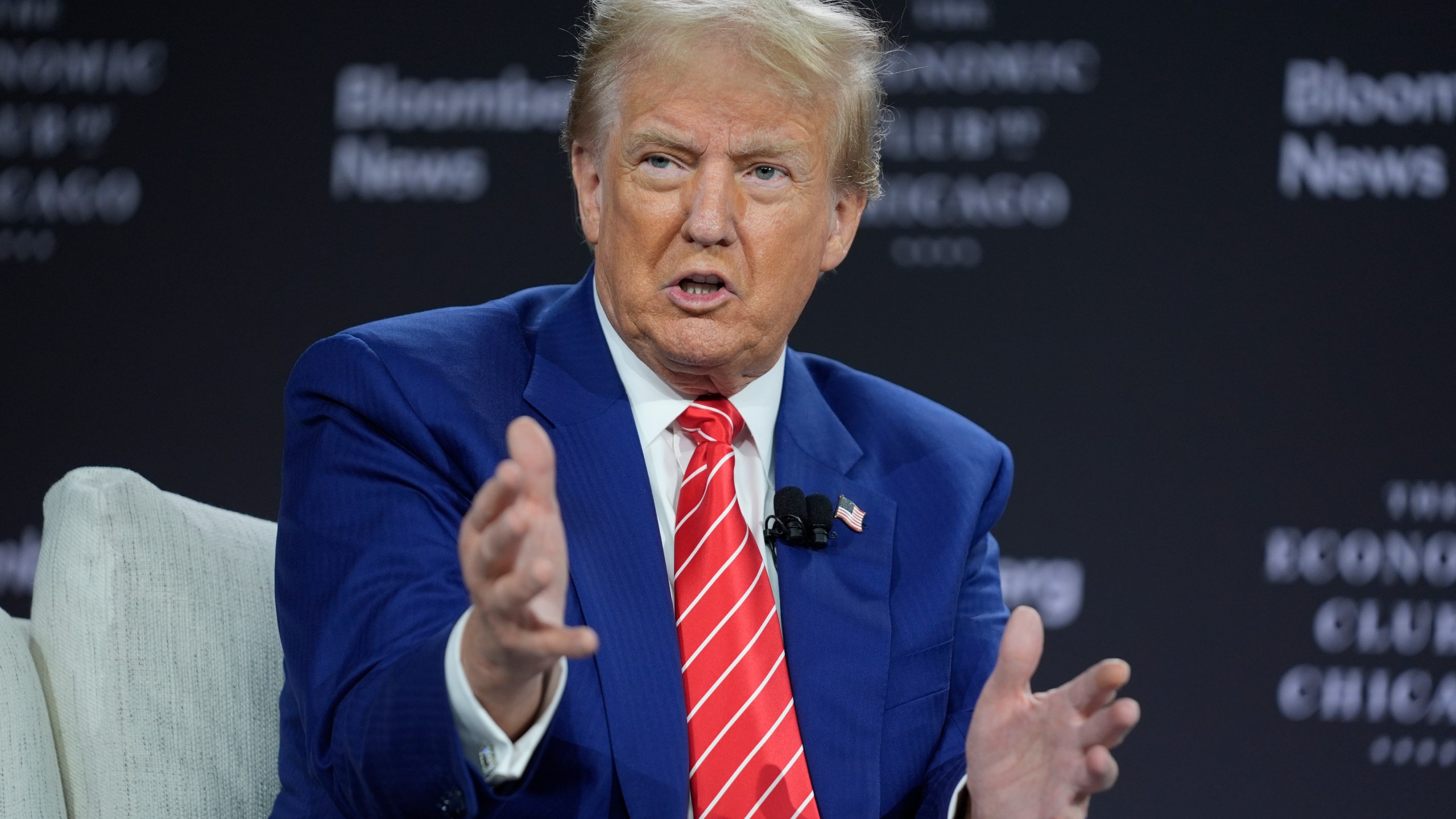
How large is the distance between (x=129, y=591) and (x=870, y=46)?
1.34m

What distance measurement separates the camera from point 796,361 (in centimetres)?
227

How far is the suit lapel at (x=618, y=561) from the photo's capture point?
1.67m

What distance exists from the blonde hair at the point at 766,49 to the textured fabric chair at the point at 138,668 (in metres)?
0.85

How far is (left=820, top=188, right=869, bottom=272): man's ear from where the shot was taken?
2.19 meters

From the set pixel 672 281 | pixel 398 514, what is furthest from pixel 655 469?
pixel 398 514

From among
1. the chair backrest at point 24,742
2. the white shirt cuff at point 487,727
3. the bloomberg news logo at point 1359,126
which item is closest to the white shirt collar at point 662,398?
the white shirt cuff at point 487,727

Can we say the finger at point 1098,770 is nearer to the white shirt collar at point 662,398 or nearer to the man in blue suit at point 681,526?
the man in blue suit at point 681,526

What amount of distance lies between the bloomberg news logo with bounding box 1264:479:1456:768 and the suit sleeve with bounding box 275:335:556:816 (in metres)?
2.30

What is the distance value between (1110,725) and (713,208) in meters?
0.89

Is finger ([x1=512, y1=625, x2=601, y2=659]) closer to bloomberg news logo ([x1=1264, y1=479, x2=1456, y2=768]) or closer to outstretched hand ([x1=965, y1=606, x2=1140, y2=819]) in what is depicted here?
outstretched hand ([x1=965, y1=606, x2=1140, y2=819])

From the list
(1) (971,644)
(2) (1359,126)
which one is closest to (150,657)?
(1) (971,644)

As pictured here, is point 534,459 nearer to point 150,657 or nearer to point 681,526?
point 681,526

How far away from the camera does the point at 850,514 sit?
2.01 meters

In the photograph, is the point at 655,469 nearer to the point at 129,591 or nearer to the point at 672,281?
the point at 672,281
